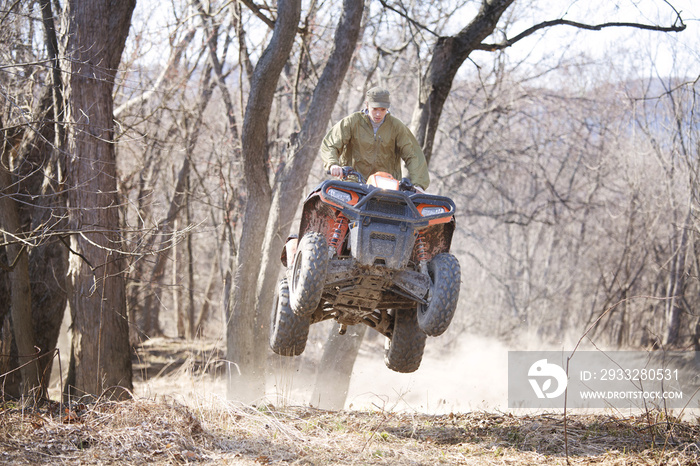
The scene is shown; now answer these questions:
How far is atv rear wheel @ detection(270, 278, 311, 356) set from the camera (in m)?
5.36

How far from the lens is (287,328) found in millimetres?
5371

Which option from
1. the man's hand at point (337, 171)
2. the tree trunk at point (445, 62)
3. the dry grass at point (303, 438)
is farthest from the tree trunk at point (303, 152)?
the man's hand at point (337, 171)

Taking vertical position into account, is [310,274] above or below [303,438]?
above

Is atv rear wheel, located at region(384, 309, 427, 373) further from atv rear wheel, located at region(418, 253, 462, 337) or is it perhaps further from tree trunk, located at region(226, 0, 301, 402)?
tree trunk, located at region(226, 0, 301, 402)

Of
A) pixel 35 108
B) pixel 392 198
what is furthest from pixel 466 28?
pixel 35 108

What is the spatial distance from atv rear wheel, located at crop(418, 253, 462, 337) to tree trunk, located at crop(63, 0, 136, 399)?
13.1ft

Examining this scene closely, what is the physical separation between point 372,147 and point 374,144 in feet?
0.11

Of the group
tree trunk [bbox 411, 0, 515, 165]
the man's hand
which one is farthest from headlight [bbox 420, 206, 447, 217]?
tree trunk [bbox 411, 0, 515, 165]

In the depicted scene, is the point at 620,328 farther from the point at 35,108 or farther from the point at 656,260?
the point at 35,108

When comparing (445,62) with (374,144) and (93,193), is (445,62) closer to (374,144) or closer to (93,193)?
(374,144)

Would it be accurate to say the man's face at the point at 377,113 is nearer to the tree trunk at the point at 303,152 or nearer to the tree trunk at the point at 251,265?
the tree trunk at the point at 251,265

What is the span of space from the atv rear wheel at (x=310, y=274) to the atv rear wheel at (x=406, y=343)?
1.17 m

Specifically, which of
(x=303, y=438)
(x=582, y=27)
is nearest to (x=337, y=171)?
(x=303, y=438)

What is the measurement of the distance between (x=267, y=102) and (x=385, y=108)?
3.16m
